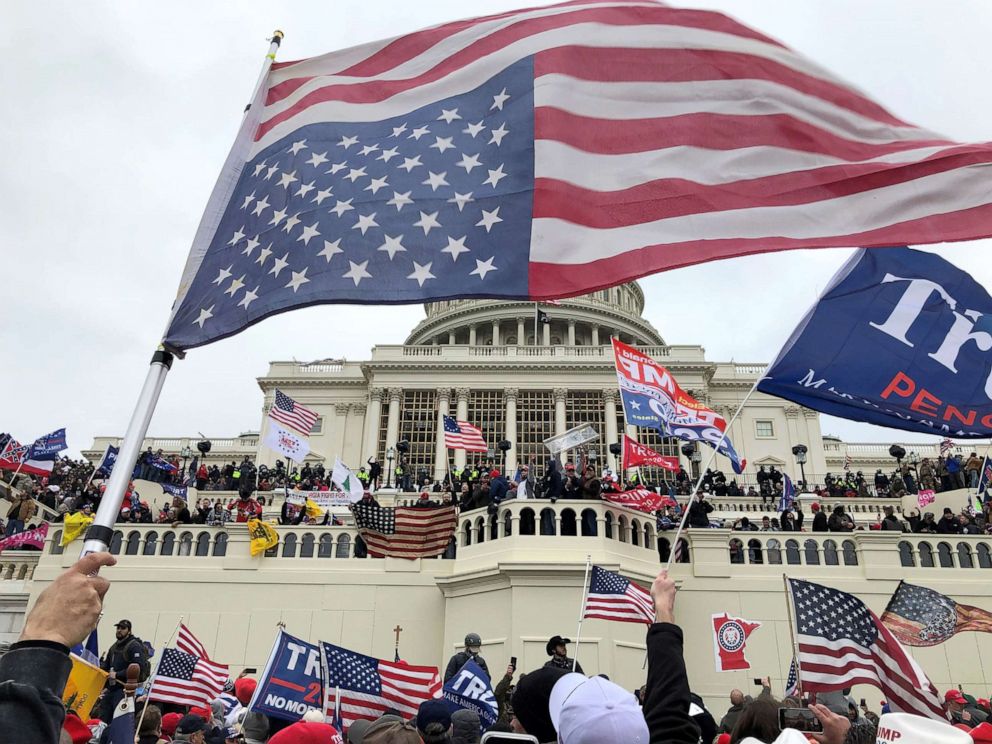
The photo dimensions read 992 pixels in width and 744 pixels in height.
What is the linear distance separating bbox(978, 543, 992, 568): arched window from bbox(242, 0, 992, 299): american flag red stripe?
15.5 m

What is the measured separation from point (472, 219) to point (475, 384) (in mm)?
51116

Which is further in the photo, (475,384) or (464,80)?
(475,384)

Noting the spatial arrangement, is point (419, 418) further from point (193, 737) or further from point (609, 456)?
point (193, 737)

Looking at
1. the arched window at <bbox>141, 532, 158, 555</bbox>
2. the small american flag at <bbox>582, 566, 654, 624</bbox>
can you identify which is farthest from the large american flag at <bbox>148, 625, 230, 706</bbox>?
the arched window at <bbox>141, 532, 158, 555</bbox>

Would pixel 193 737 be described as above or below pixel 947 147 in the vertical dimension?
below

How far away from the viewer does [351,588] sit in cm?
1877

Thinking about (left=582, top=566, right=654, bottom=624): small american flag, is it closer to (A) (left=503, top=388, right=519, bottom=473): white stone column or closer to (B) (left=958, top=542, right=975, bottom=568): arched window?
(B) (left=958, top=542, right=975, bottom=568): arched window

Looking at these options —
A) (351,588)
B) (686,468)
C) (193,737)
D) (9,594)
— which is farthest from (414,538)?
(686,468)

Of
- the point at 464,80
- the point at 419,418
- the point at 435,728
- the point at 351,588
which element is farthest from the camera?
the point at 419,418

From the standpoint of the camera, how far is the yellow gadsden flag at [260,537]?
1914 centimetres

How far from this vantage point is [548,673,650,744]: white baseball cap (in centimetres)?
A: 286

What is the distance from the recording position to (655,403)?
19266mm

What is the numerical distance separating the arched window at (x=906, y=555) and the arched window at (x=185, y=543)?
16.3m

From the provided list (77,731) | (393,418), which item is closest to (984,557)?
(77,731)
